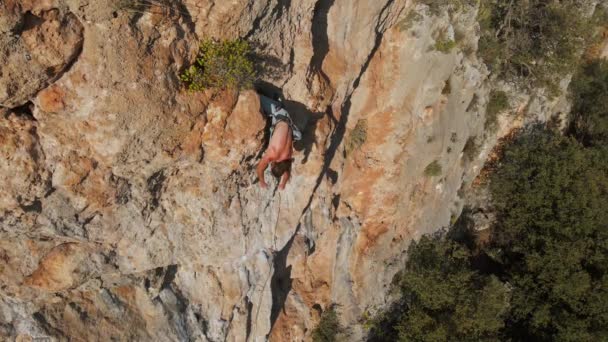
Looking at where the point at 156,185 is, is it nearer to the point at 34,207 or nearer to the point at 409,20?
the point at 34,207

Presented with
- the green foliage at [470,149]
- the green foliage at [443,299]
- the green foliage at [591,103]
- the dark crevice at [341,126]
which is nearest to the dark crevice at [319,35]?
the dark crevice at [341,126]

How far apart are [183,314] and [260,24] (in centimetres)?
659

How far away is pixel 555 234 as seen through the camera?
14.5 metres

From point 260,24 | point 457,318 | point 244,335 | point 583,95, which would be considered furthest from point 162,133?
point 583,95

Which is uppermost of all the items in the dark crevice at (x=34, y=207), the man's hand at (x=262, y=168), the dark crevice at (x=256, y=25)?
the dark crevice at (x=256, y=25)

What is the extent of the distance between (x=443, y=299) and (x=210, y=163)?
10098 millimetres

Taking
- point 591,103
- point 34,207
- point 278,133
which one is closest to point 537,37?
point 591,103

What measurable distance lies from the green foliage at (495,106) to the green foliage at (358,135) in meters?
5.98

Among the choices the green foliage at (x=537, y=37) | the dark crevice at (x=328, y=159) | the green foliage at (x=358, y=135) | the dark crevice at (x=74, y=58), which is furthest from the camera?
the green foliage at (x=537, y=37)

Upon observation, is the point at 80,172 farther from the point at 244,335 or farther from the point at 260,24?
the point at 244,335

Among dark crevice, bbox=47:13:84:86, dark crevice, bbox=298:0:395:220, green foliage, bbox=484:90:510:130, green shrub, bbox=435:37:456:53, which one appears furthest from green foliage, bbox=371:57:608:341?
dark crevice, bbox=47:13:84:86

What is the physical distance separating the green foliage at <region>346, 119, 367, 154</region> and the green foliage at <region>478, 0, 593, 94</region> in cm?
573

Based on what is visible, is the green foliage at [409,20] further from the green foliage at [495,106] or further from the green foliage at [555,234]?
the green foliage at [555,234]

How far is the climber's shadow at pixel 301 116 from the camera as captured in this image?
802 centimetres
